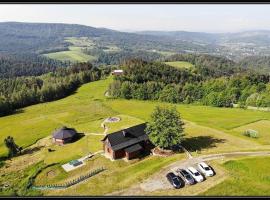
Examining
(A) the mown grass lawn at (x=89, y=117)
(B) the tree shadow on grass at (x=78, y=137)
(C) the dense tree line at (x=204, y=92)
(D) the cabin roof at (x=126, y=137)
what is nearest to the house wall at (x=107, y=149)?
(D) the cabin roof at (x=126, y=137)

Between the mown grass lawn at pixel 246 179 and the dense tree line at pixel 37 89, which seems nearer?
the mown grass lawn at pixel 246 179

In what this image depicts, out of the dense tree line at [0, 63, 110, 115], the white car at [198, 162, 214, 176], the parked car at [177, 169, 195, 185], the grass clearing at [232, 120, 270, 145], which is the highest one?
the white car at [198, 162, 214, 176]

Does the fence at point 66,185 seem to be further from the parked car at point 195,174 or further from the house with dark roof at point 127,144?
the parked car at point 195,174

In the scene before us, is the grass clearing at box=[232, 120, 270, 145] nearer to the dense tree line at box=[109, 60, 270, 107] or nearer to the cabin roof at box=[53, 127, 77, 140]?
the dense tree line at box=[109, 60, 270, 107]

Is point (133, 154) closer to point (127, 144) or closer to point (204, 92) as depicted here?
point (127, 144)

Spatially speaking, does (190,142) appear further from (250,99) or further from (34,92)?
(34,92)

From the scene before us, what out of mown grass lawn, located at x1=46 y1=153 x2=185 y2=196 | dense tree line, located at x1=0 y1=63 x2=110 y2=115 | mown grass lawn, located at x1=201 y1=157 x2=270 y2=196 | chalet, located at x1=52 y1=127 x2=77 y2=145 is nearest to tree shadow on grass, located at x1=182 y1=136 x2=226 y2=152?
mown grass lawn, located at x1=46 y1=153 x2=185 y2=196

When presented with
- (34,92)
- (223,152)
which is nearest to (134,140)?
(223,152)
